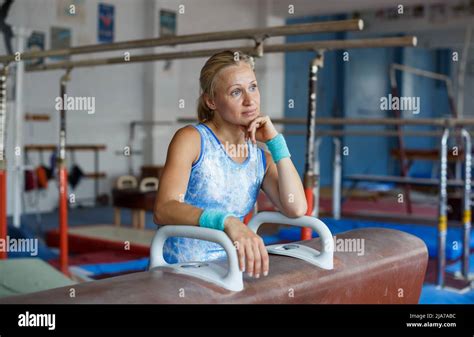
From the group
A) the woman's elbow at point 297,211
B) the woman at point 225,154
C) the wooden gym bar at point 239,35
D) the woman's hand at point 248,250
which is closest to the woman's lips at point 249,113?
the woman at point 225,154

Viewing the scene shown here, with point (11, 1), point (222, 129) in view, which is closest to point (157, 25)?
point (11, 1)

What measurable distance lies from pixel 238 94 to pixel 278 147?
208mm

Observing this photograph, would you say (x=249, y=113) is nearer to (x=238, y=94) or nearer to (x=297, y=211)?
(x=238, y=94)

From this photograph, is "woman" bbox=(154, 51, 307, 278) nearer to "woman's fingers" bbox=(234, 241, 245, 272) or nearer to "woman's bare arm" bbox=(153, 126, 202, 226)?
"woman's bare arm" bbox=(153, 126, 202, 226)

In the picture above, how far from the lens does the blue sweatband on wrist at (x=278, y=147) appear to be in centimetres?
193

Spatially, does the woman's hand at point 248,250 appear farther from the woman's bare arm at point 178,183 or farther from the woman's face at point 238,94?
the woman's face at point 238,94

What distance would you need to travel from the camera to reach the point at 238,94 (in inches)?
75.5

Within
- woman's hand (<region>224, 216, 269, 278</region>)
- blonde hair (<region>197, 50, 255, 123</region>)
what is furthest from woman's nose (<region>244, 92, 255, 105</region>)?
woman's hand (<region>224, 216, 269, 278</region>)

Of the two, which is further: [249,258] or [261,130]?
[261,130]

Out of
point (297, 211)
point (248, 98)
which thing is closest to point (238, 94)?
point (248, 98)

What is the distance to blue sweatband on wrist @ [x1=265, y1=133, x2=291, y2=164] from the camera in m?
1.93

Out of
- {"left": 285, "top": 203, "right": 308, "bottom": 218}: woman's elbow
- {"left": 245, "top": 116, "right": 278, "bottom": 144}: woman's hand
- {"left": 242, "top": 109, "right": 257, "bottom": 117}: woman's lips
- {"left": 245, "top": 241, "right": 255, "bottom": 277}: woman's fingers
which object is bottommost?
{"left": 245, "top": 241, "right": 255, "bottom": 277}: woman's fingers
